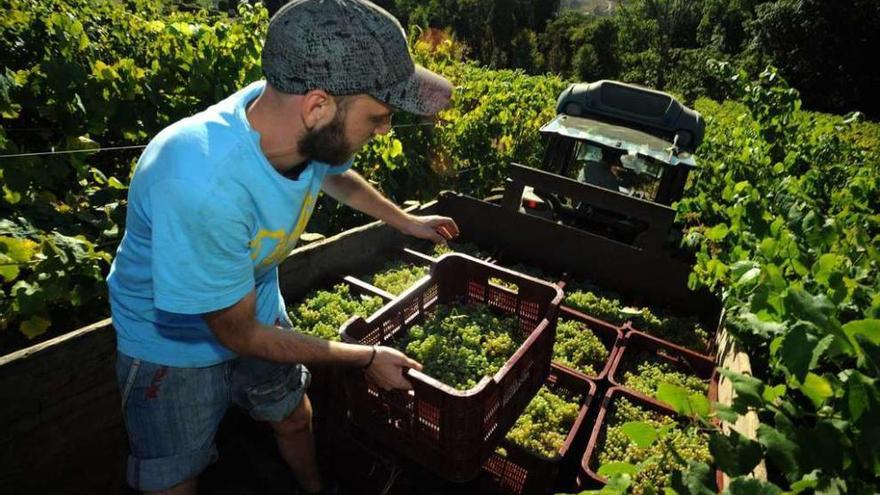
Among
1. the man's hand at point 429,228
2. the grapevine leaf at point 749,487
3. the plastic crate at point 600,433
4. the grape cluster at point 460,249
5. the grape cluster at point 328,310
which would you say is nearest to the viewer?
the grapevine leaf at point 749,487

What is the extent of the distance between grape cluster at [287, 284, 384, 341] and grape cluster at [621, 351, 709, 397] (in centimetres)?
170

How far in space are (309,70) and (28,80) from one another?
341cm

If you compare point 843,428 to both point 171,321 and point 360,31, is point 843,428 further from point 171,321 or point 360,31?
point 171,321

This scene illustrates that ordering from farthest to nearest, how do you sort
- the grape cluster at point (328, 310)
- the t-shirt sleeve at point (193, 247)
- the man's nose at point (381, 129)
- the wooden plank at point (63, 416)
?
the grape cluster at point (328, 310)
the wooden plank at point (63, 416)
the man's nose at point (381, 129)
the t-shirt sleeve at point (193, 247)

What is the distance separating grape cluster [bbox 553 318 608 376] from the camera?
131 inches

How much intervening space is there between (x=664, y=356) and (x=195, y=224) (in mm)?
3013

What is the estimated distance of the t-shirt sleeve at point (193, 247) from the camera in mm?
1518

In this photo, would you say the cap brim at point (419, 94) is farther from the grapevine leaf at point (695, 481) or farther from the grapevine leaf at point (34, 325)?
the grapevine leaf at point (34, 325)

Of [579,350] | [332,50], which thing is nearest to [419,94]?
[332,50]

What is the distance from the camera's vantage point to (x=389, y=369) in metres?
1.95

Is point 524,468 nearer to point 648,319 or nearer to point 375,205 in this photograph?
point 375,205

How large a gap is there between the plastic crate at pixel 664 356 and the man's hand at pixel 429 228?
1357 mm

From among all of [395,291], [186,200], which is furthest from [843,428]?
[395,291]

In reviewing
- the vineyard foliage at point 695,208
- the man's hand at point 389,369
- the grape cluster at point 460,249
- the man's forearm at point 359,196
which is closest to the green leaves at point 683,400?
the vineyard foliage at point 695,208
